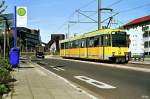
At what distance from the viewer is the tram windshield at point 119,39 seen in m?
44.8

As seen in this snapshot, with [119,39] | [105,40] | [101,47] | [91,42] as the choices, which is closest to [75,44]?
[91,42]

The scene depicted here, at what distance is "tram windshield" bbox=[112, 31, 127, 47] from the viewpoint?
44.8 meters

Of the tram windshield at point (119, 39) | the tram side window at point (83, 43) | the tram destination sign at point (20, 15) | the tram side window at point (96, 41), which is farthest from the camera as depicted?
the tram side window at point (83, 43)

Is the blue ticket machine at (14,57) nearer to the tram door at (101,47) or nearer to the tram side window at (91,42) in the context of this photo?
the tram door at (101,47)

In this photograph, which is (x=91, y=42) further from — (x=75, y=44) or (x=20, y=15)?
(x=20, y=15)

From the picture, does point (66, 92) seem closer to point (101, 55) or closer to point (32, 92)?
point (32, 92)

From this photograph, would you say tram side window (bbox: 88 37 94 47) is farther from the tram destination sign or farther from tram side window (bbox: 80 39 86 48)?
the tram destination sign

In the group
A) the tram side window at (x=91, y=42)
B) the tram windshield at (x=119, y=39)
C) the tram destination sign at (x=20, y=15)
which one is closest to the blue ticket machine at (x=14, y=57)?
the tram destination sign at (x=20, y=15)

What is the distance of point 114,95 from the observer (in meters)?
16.1

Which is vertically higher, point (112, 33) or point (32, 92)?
point (112, 33)

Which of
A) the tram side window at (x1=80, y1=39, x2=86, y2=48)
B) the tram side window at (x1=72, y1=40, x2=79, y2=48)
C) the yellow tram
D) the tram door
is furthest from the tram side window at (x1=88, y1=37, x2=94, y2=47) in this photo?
the tram side window at (x1=72, y1=40, x2=79, y2=48)

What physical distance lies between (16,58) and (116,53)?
642 inches

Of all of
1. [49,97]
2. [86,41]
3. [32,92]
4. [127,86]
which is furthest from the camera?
[86,41]

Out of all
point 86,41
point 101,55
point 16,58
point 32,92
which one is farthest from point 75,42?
point 32,92
